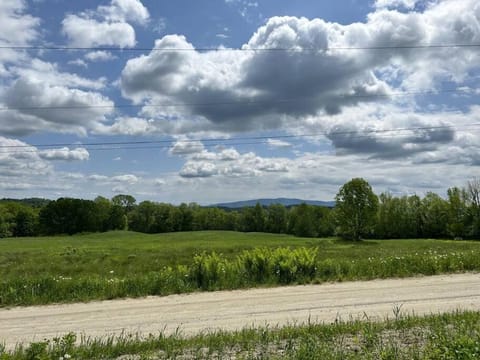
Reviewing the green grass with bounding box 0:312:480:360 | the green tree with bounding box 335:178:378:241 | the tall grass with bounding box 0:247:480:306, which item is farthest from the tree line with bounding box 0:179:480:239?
the green grass with bounding box 0:312:480:360

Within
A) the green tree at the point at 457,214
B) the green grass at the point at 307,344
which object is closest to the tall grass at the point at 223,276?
the green grass at the point at 307,344

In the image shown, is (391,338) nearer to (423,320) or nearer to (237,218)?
(423,320)

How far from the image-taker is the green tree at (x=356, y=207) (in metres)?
67.8

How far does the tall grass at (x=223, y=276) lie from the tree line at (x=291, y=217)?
5303cm

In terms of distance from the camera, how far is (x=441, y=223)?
270ft

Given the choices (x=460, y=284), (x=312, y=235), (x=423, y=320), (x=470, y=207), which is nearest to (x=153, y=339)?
(x=423, y=320)

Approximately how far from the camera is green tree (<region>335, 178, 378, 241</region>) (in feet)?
222

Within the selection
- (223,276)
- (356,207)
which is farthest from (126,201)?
(223,276)

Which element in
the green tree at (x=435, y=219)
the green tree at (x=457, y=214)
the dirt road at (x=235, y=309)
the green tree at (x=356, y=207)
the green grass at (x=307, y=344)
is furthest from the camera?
the green tree at (x=435, y=219)

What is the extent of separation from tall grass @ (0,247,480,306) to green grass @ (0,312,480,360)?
5078 millimetres

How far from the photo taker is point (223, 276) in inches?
543

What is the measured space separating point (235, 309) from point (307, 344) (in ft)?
13.5

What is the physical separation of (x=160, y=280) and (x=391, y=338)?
26.5 ft

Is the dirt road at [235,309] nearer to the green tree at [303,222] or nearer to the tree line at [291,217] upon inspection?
the tree line at [291,217]
